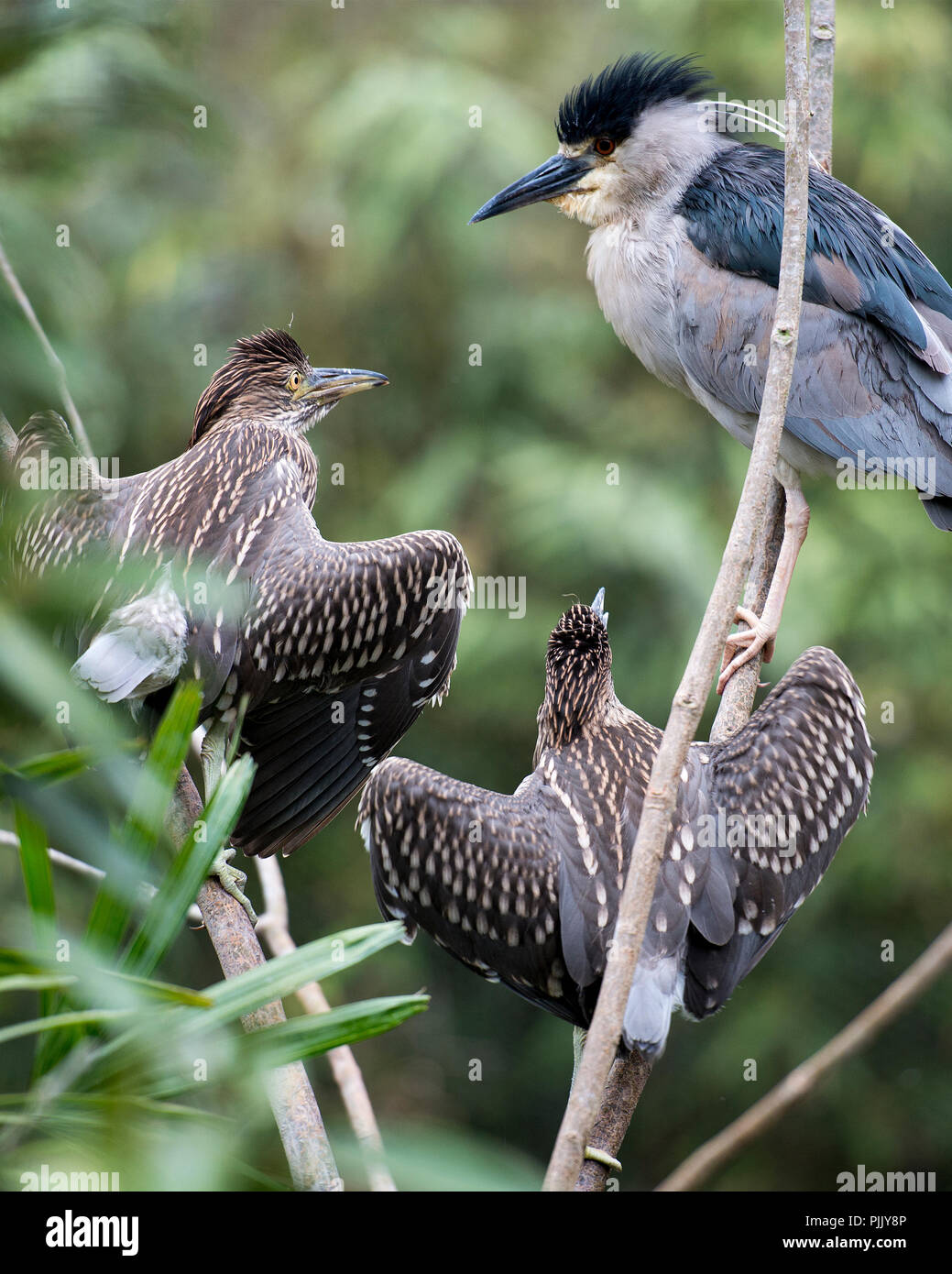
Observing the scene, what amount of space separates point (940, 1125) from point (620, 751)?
5.54 meters

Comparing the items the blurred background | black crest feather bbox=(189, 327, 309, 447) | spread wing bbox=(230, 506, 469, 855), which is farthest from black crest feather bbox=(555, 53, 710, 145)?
the blurred background

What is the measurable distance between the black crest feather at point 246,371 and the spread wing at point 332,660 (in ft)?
1.81

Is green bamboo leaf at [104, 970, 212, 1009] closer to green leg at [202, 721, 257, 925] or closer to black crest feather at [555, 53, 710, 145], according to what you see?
green leg at [202, 721, 257, 925]

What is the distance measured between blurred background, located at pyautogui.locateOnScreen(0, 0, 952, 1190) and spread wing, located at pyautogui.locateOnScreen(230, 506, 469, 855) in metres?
3.65

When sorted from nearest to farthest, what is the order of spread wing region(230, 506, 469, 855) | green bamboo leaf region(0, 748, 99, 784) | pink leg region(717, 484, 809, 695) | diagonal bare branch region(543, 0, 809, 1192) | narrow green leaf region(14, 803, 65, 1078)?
green bamboo leaf region(0, 748, 99, 784) < narrow green leaf region(14, 803, 65, 1078) < diagonal bare branch region(543, 0, 809, 1192) < spread wing region(230, 506, 469, 855) < pink leg region(717, 484, 809, 695)

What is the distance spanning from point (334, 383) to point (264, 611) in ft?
3.05

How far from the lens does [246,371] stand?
10.6 ft

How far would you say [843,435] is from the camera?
2996 millimetres

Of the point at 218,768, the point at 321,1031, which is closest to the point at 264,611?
the point at 218,768

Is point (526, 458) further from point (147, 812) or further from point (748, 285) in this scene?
point (147, 812)

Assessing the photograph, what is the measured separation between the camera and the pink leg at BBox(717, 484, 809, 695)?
8.96 feet

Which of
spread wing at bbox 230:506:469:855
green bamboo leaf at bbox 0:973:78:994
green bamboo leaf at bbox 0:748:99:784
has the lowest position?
green bamboo leaf at bbox 0:973:78:994

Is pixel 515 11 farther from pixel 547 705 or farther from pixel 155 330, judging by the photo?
pixel 547 705

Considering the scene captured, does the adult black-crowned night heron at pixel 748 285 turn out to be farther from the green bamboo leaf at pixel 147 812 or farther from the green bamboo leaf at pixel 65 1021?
the green bamboo leaf at pixel 65 1021
